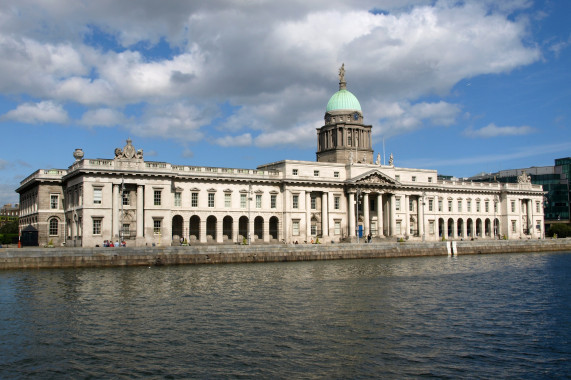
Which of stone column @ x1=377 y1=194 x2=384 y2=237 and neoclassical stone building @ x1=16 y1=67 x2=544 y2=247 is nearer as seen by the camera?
neoclassical stone building @ x1=16 y1=67 x2=544 y2=247

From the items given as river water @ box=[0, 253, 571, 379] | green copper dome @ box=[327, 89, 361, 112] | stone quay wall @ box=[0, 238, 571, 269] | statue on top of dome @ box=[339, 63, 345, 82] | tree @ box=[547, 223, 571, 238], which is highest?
statue on top of dome @ box=[339, 63, 345, 82]

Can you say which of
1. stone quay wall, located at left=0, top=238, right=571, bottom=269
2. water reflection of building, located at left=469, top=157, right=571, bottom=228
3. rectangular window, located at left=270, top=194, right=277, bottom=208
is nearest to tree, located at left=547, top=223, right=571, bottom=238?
water reflection of building, located at left=469, top=157, right=571, bottom=228

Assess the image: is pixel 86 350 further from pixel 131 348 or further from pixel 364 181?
pixel 364 181

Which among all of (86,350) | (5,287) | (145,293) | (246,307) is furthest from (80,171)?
(86,350)

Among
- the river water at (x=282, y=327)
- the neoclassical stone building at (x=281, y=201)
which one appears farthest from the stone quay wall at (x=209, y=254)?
the neoclassical stone building at (x=281, y=201)

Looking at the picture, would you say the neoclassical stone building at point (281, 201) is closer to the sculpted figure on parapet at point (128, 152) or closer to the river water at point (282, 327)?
the sculpted figure on parapet at point (128, 152)

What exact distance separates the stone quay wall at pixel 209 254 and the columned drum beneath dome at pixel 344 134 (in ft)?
84.8

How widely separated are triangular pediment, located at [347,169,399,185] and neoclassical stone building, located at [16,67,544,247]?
150 millimetres

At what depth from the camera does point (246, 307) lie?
3156 centimetres

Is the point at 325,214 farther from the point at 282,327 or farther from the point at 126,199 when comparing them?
the point at 282,327

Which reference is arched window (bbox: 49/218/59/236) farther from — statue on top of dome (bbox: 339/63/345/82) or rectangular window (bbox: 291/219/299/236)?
statue on top of dome (bbox: 339/63/345/82)

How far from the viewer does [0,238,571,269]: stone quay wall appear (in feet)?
166

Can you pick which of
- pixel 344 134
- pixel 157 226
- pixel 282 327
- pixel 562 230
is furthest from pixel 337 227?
pixel 282 327

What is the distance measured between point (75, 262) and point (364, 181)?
152ft
